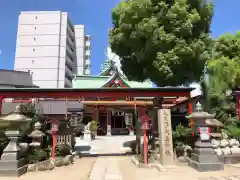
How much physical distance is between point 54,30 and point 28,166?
55473 mm

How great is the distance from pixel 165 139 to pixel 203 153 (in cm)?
170

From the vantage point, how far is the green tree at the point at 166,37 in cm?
1648

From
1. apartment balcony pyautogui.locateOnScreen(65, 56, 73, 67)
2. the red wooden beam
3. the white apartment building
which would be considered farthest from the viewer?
apartment balcony pyautogui.locateOnScreen(65, 56, 73, 67)

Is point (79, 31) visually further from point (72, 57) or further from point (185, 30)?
point (185, 30)

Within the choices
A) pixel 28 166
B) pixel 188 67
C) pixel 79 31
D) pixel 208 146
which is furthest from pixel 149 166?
pixel 79 31

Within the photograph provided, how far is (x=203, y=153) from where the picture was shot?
28.6 ft

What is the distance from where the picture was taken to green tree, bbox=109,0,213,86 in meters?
16.5

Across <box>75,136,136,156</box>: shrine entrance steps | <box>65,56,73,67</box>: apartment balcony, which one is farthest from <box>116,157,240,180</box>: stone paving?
<box>65,56,73,67</box>: apartment balcony

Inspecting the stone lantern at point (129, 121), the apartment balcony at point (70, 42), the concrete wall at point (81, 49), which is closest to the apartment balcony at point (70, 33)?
the apartment balcony at point (70, 42)

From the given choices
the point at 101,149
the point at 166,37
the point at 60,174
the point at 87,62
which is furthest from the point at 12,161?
the point at 87,62

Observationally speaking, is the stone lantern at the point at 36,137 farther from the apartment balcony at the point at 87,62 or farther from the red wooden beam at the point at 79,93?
the apartment balcony at the point at 87,62

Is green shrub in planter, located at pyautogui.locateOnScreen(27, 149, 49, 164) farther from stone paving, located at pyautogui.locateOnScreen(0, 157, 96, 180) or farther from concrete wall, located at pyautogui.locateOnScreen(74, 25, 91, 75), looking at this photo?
concrete wall, located at pyautogui.locateOnScreen(74, 25, 91, 75)

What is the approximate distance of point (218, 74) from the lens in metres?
16.6

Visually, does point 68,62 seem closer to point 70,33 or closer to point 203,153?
point 70,33
